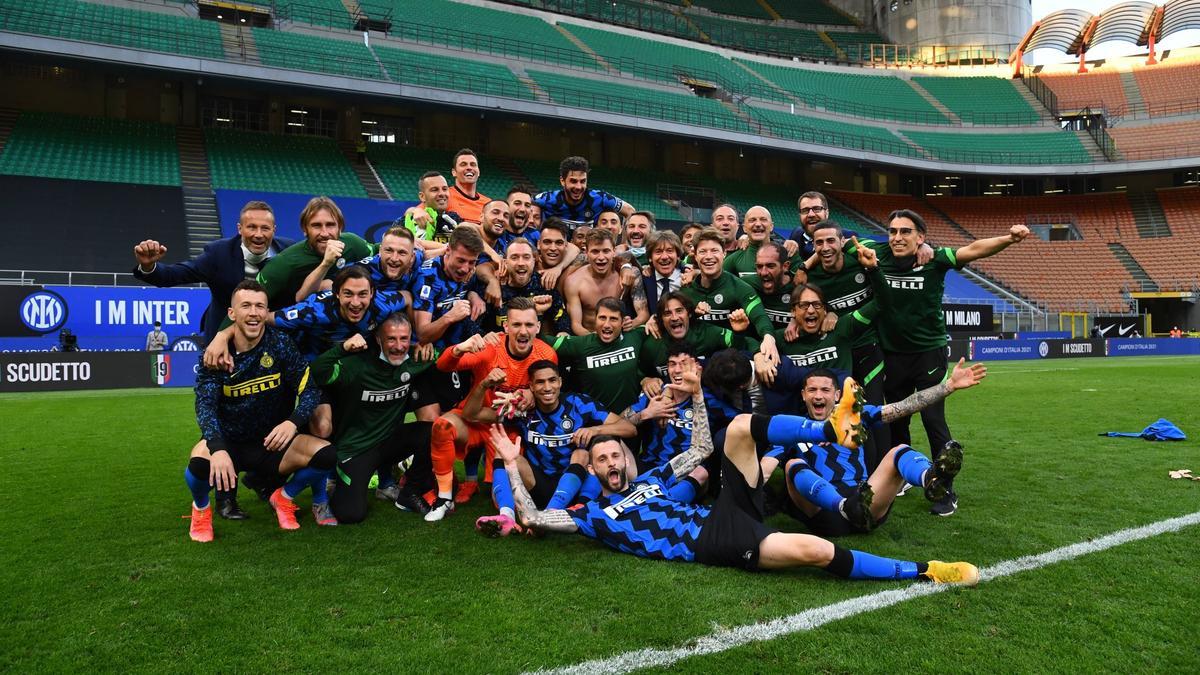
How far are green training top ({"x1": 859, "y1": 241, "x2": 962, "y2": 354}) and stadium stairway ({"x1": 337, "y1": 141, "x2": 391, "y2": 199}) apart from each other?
963 inches

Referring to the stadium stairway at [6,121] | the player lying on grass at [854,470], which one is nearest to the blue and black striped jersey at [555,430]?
the player lying on grass at [854,470]

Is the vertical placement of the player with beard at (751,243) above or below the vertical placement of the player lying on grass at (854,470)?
above

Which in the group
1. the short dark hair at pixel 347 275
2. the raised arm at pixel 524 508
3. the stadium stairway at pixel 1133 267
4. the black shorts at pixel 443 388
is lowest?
the raised arm at pixel 524 508

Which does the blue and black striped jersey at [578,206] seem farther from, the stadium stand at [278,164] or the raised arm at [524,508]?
the stadium stand at [278,164]

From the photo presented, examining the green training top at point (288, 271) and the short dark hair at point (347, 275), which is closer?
the short dark hair at point (347, 275)

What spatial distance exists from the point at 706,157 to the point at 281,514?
3566 centimetres

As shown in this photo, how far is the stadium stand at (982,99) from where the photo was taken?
4456cm

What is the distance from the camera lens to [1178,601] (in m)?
3.53

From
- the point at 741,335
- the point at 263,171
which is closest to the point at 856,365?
the point at 741,335

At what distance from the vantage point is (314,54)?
27.4 metres

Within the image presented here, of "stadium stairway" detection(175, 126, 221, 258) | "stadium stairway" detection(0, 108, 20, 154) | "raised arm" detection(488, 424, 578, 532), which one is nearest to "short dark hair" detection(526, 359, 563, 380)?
"raised arm" detection(488, 424, 578, 532)

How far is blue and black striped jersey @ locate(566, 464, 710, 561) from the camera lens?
14.1ft

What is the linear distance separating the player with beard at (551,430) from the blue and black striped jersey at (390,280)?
98 centimetres

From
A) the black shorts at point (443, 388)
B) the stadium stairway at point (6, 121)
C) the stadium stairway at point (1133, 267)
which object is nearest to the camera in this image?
the black shorts at point (443, 388)
